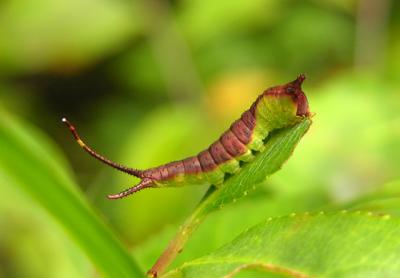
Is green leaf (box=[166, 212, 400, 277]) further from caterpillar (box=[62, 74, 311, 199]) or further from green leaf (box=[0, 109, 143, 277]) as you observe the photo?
caterpillar (box=[62, 74, 311, 199])

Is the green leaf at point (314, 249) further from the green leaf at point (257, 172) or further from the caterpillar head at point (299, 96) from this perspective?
the caterpillar head at point (299, 96)

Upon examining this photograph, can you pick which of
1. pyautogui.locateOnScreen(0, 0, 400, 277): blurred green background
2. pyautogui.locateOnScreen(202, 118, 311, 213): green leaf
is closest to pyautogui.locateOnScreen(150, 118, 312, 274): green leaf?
pyautogui.locateOnScreen(202, 118, 311, 213): green leaf

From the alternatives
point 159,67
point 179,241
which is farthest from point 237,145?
point 159,67

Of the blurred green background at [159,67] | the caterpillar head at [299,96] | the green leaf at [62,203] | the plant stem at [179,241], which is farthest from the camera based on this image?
Answer: the blurred green background at [159,67]

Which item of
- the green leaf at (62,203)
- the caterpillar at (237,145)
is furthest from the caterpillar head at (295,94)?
the green leaf at (62,203)

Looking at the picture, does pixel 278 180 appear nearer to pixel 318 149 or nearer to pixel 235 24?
pixel 318 149
